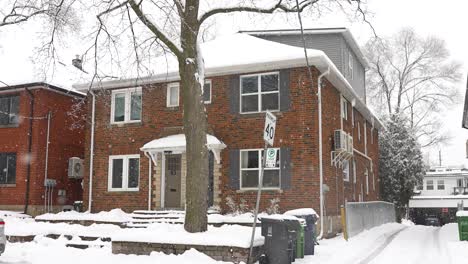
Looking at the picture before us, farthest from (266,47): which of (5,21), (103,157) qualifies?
(5,21)

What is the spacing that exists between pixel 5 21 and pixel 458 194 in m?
51.8

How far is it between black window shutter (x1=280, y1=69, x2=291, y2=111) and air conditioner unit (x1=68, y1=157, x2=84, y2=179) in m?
10.3

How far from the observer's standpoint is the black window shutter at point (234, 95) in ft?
→ 59.7

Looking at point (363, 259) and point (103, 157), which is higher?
point (103, 157)

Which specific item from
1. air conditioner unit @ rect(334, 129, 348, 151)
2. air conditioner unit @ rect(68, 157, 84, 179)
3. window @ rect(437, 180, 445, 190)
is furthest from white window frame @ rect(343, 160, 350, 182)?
window @ rect(437, 180, 445, 190)

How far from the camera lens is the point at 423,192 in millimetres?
58750

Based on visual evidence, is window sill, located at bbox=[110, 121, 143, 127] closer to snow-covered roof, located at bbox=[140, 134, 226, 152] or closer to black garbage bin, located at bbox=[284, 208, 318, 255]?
snow-covered roof, located at bbox=[140, 134, 226, 152]

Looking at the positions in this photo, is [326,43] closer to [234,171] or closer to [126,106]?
[234,171]

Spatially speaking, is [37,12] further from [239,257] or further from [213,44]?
[239,257]

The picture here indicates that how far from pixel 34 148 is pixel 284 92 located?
11642 mm

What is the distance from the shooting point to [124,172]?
20.0 metres

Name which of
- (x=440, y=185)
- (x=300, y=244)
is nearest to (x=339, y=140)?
(x=300, y=244)

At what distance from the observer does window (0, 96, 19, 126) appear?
23.3 m

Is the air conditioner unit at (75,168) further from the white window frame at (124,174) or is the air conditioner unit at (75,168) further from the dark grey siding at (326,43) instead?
the dark grey siding at (326,43)
